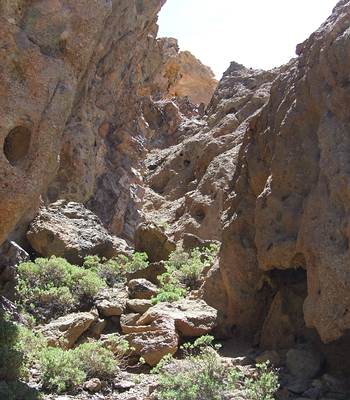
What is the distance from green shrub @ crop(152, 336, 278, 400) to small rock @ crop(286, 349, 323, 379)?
319 millimetres

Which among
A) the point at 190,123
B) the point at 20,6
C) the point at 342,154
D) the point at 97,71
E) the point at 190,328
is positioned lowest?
the point at 190,328

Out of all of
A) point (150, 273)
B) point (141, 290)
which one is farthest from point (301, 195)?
point (150, 273)

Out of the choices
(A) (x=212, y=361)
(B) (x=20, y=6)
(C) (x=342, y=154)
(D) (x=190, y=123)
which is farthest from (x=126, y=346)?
(D) (x=190, y=123)

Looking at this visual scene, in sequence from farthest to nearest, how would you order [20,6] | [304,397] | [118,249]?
1. [118,249]
2. [20,6]
3. [304,397]

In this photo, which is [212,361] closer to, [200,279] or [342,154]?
[342,154]

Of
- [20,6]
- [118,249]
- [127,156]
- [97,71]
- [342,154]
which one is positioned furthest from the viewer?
[127,156]

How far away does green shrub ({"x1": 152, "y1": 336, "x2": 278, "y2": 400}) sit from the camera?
21.4ft

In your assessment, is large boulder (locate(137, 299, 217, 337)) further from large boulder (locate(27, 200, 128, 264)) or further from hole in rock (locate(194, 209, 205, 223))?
hole in rock (locate(194, 209, 205, 223))

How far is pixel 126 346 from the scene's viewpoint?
8.39m

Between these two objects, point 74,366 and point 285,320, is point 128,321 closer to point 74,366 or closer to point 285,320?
point 74,366

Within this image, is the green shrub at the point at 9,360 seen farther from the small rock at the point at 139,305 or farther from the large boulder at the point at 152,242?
the large boulder at the point at 152,242

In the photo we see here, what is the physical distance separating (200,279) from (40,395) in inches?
206

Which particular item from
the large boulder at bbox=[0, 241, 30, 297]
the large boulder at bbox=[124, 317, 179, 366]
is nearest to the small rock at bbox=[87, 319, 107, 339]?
the large boulder at bbox=[124, 317, 179, 366]

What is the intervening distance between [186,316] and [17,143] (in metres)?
3.69
